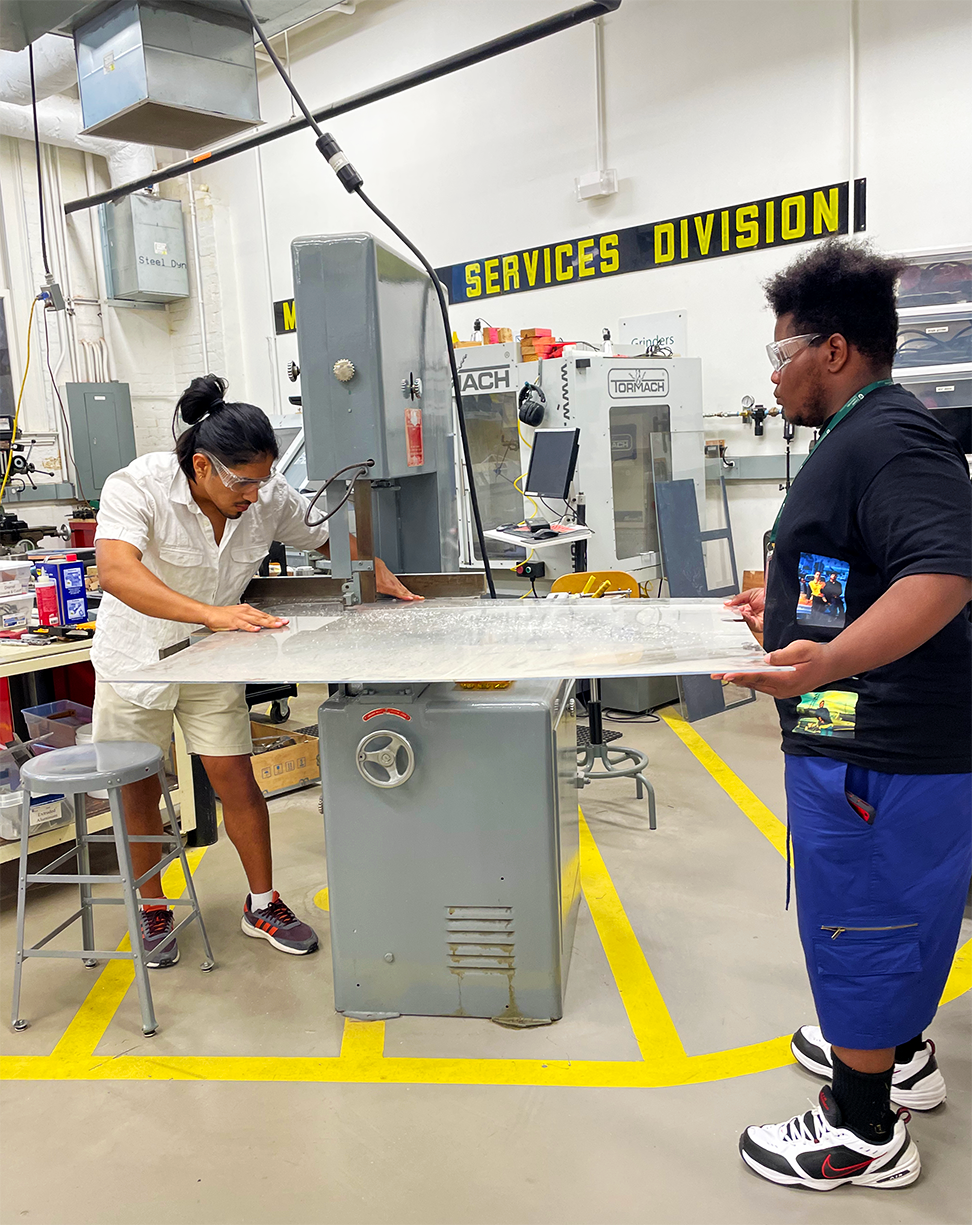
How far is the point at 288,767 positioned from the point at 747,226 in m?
3.53

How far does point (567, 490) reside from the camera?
4074 millimetres

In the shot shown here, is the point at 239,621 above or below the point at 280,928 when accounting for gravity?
above

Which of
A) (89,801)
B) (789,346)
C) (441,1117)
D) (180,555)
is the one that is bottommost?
(441,1117)

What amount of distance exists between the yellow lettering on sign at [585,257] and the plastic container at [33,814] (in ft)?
13.5

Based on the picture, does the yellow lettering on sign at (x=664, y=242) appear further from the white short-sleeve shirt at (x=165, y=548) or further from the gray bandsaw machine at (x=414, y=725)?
the white short-sleeve shirt at (x=165, y=548)

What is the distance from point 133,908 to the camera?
6.93 feet

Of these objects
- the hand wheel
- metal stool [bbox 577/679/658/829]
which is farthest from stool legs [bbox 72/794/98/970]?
metal stool [bbox 577/679/658/829]

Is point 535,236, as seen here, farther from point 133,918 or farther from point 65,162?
point 133,918

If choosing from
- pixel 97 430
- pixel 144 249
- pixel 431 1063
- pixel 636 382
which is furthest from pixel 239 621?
pixel 144 249

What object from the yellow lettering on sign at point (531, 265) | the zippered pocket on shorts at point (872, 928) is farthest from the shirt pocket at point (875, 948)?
the yellow lettering on sign at point (531, 265)

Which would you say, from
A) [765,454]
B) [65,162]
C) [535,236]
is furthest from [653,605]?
[65,162]

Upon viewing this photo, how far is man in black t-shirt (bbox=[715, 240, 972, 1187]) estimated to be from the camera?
1329 millimetres

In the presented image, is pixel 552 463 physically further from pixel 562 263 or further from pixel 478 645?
pixel 478 645

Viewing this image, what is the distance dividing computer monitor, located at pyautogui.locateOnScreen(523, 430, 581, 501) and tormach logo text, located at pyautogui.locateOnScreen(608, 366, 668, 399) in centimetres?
37
